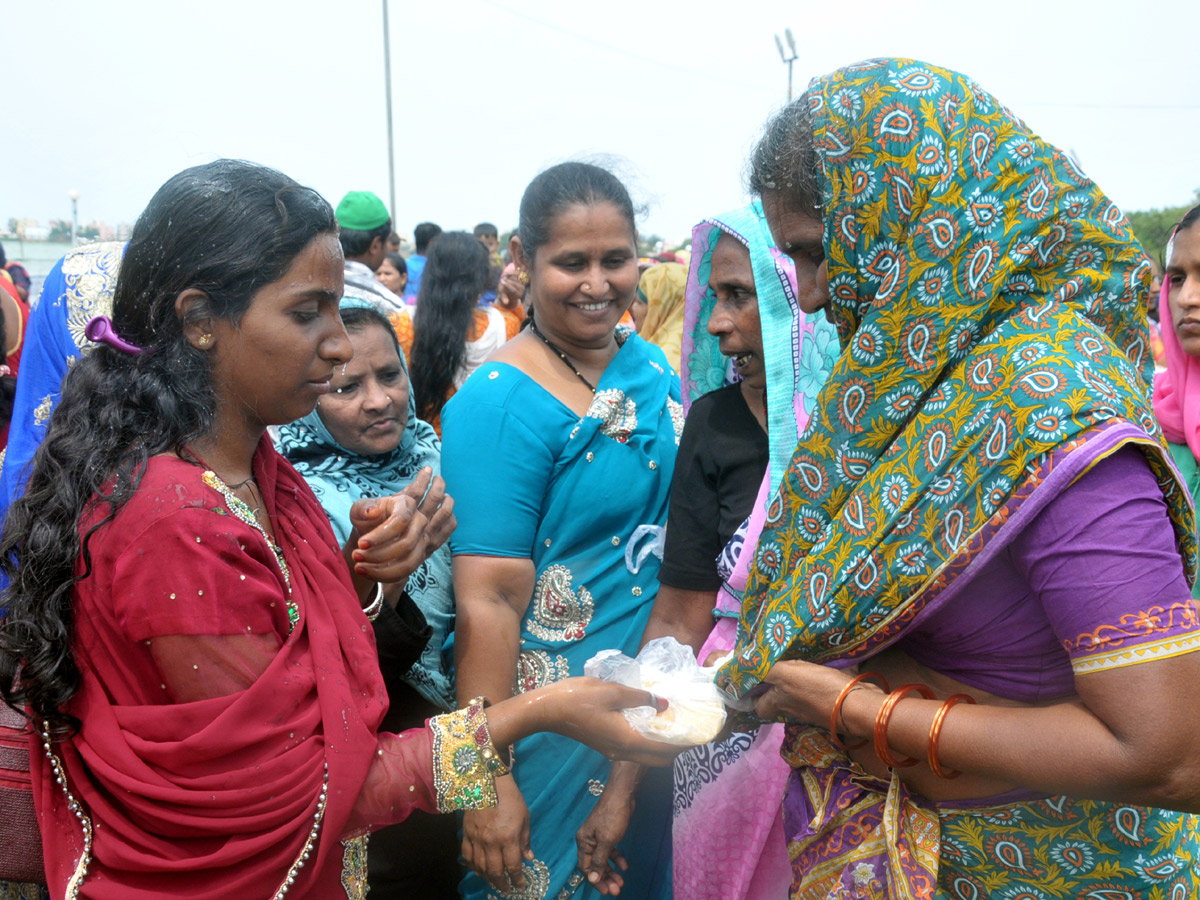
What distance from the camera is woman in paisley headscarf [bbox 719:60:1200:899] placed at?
4.06 feet

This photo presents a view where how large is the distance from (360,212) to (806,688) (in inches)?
214

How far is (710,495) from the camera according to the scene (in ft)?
7.38

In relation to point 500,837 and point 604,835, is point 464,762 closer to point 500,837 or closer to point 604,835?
point 500,837

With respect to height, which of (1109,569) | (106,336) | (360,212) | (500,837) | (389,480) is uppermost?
(106,336)

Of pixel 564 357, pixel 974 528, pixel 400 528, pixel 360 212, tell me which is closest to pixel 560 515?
pixel 564 357

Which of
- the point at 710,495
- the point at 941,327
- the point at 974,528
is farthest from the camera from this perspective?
the point at 710,495

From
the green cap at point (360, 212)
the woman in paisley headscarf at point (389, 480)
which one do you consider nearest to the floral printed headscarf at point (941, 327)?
the woman in paisley headscarf at point (389, 480)

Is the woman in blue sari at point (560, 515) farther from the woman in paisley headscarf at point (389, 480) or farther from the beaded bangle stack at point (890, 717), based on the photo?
the beaded bangle stack at point (890, 717)

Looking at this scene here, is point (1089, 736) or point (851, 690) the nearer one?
point (1089, 736)

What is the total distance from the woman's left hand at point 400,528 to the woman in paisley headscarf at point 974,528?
753mm

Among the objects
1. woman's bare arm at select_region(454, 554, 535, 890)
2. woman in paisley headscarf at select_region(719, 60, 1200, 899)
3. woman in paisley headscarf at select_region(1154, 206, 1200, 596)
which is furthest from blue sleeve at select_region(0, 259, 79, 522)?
woman in paisley headscarf at select_region(1154, 206, 1200, 596)

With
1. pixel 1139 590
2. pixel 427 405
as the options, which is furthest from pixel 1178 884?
pixel 427 405

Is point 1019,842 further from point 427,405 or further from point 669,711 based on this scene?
point 427,405

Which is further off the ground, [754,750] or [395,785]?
[395,785]
